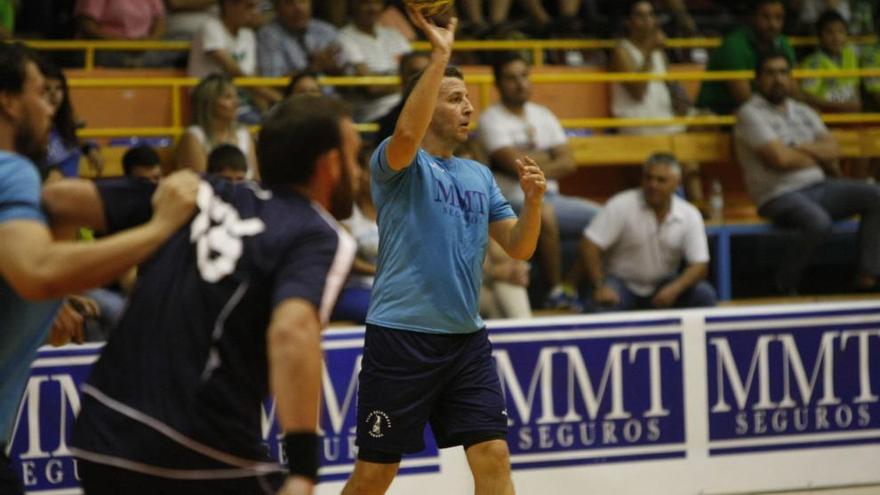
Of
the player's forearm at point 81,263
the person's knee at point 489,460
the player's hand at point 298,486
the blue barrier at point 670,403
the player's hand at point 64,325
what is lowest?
the blue barrier at point 670,403

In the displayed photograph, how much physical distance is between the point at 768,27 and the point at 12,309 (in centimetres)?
902

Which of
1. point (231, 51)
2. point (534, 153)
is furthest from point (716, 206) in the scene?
point (231, 51)

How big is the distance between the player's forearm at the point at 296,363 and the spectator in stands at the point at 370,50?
270 inches

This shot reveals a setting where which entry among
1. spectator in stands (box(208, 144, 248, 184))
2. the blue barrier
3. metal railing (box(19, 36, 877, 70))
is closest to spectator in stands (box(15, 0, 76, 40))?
metal railing (box(19, 36, 877, 70))

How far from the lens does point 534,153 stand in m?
9.26

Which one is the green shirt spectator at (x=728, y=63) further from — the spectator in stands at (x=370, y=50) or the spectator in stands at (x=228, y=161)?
the spectator in stands at (x=228, y=161)

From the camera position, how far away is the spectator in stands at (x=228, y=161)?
25.1 feet

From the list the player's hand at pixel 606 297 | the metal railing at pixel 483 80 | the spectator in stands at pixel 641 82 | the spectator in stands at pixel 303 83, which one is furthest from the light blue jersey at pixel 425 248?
the spectator in stands at pixel 641 82

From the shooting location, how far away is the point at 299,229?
3.11 m

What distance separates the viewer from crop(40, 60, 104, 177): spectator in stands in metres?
5.69

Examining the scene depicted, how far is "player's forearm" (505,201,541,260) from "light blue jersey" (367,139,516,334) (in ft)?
0.46

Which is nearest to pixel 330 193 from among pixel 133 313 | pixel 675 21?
pixel 133 313

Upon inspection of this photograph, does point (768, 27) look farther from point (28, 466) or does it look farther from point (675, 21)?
point (28, 466)

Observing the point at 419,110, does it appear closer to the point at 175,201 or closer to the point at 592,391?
the point at 175,201
